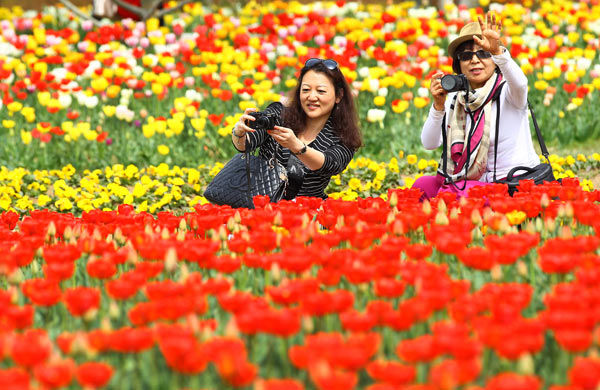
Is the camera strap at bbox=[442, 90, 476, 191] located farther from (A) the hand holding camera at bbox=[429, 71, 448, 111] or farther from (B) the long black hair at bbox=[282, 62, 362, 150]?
(B) the long black hair at bbox=[282, 62, 362, 150]

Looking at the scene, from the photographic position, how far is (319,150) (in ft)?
16.0

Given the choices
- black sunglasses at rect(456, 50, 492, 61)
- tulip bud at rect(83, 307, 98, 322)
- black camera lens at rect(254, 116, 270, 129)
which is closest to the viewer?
tulip bud at rect(83, 307, 98, 322)

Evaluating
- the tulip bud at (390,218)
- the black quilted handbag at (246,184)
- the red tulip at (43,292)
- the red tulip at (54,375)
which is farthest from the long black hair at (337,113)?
the red tulip at (54,375)

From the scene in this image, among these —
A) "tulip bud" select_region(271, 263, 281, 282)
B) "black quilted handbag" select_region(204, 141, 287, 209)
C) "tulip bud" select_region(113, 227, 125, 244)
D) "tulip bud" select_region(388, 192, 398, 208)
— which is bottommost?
"tulip bud" select_region(271, 263, 281, 282)

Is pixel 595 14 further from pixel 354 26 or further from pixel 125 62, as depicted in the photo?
pixel 125 62

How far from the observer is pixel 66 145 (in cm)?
796

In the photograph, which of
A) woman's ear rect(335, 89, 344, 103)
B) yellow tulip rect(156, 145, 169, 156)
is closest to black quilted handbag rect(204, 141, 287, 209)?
woman's ear rect(335, 89, 344, 103)

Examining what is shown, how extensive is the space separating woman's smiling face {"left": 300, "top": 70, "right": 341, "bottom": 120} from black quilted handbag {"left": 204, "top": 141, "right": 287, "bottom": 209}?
430mm

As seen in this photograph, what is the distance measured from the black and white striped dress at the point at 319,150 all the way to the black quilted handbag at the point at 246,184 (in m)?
0.12

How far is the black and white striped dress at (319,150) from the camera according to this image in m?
4.78

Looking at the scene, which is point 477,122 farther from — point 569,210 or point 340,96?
point 569,210

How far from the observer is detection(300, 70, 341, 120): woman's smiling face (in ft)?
16.0

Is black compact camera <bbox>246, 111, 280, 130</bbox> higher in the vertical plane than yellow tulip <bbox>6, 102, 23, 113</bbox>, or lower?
lower

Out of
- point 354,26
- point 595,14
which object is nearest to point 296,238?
point 354,26
